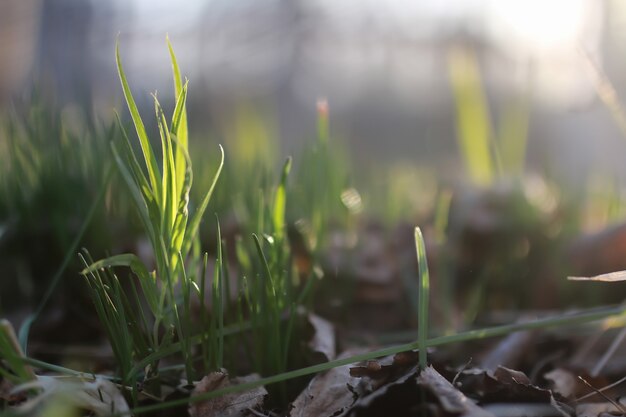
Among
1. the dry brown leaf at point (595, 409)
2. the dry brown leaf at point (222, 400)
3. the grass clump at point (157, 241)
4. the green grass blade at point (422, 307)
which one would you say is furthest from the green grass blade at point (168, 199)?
the dry brown leaf at point (595, 409)

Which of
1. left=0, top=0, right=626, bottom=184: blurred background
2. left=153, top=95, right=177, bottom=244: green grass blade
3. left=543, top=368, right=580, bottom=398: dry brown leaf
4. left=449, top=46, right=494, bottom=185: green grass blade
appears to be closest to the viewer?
left=153, top=95, right=177, bottom=244: green grass blade

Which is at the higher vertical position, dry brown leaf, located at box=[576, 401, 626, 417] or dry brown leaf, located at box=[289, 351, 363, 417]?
dry brown leaf, located at box=[289, 351, 363, 417]

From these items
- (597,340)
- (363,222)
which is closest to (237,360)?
(597,340)

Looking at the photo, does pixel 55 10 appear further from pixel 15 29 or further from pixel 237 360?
pixel 237 360

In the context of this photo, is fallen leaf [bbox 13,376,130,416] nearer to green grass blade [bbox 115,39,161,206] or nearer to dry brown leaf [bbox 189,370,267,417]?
dry brown leaf [bbox 189,370,267,417]

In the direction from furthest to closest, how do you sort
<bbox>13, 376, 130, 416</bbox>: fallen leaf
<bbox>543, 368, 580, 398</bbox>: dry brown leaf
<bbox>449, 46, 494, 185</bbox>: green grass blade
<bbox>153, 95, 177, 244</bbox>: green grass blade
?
<bbox>449, 46, 494, 185</bbox>: green grass blade → <bbox>543, 368, 580, 398</bbox>: dry brown leaf → <bbox>153, 95, 177, 244</bbox>: green grass blade → <bbox>13, 376, 130, 416</bbox>: fallen leaf

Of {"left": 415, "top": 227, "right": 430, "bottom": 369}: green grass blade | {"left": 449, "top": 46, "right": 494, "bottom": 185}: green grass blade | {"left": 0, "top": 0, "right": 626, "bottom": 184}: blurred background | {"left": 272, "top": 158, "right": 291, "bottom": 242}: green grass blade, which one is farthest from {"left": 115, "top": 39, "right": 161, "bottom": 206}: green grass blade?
{"left": 0, "top": 0, "right": 626, "bottom": 184}: blurred background
